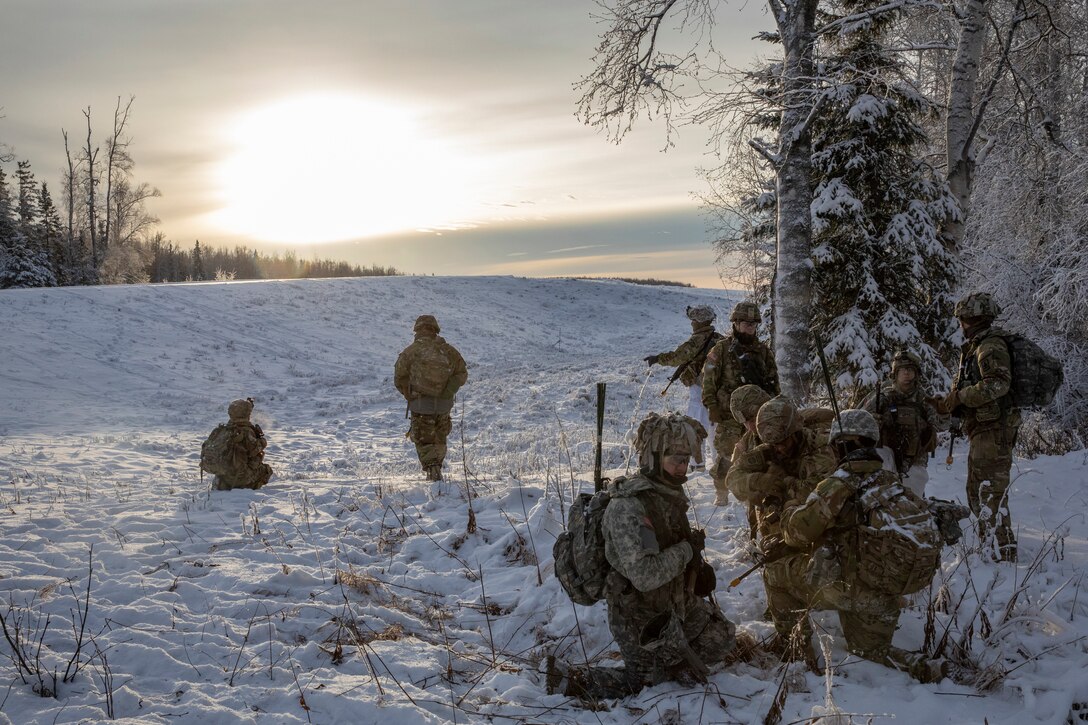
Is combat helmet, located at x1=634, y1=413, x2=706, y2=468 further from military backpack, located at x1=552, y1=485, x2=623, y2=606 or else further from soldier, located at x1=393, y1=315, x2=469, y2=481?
soldier, located at x1=393, y1=315, x2=469, y2=481

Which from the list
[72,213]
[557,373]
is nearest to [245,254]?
[72,213]

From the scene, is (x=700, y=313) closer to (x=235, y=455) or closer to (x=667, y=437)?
(x=667, y=437)

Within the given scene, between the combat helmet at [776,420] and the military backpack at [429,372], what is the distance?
5.14 metres

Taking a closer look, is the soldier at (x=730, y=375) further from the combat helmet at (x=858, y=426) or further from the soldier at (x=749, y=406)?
the combat helmet at (x=858, y=426)

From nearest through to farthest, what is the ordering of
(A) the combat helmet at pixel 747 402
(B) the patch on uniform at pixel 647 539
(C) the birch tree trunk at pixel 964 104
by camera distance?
(B) the patch on uniform at pixel 647 539 → (A) the combat helmet at pixel 747 402 → (C) the birch tree trunk at pixel 964 104

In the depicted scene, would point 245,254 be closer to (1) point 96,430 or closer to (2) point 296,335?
(2) point 296,335

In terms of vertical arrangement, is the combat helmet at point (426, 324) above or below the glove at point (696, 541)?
above

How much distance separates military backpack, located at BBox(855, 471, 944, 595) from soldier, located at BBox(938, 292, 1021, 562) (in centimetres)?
210

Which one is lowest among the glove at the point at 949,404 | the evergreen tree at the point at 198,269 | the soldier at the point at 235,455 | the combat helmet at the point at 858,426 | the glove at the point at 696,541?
the soldier at the point at 235,455

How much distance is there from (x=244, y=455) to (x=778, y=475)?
6.34 m

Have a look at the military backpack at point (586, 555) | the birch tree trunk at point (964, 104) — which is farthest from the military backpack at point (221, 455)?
the birch tree trunk at point (964, 104)

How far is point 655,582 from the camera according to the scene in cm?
314

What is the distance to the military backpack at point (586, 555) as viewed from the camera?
3369mm

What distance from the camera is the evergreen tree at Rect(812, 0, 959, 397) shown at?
30.5ft
